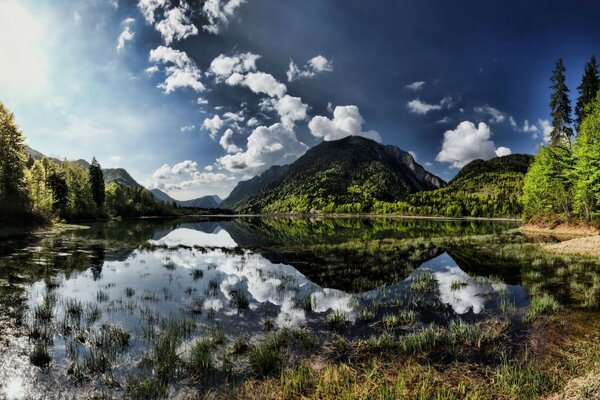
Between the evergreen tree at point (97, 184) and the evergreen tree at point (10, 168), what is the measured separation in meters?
76.5

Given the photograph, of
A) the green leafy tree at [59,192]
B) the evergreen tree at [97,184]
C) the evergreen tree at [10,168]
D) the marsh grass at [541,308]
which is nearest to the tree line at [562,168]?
the marsh grass at [541,308]

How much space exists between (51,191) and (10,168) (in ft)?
130

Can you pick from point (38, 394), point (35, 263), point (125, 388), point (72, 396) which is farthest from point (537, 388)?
point (35, 263)

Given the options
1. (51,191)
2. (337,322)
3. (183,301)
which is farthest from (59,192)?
(337,322)

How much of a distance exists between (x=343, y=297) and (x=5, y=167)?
67314 mm

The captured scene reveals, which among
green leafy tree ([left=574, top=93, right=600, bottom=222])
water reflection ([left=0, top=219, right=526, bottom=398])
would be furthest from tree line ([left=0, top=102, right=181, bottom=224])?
green leafy tree ([left=574, top=93, right=600, bottom=222])

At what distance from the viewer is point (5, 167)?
55094 millimetres

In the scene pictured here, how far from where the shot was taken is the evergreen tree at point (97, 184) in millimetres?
130250

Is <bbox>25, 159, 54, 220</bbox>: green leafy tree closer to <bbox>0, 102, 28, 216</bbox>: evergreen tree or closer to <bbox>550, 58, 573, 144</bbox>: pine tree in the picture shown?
<bbox>0, 102, 28, 216</bbox>: evergreen tree

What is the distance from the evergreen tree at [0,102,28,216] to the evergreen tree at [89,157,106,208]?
251 feet

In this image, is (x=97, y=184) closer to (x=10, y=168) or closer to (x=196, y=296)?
(x=10, y=168)

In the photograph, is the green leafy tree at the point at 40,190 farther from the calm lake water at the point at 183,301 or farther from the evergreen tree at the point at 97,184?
the calm lake water at the point at 183,301

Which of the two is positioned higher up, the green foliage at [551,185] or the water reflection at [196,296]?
the green foliage at [551,185]

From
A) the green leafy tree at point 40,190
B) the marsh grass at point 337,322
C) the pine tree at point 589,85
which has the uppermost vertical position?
the pine tree at point 589,85
